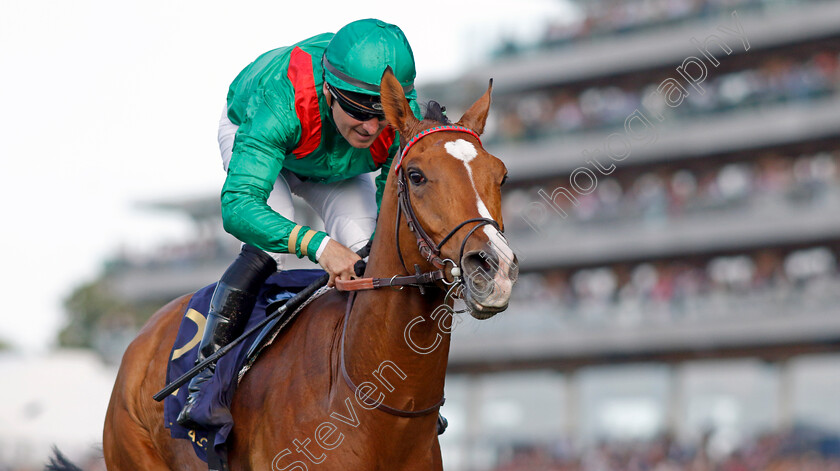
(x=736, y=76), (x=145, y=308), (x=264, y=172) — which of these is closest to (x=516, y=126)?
(x=736, y=76)

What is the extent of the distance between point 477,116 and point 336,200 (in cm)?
122

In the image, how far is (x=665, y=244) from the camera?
30188 millimetres

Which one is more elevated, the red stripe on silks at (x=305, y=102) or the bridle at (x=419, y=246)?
the red stripe on silks at (x=305, y=102)

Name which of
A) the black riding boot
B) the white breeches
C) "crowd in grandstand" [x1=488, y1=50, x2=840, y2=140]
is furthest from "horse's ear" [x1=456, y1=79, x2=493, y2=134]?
"crowd in grandstand" [x1=488, y1=50, x2=840, y2=140]

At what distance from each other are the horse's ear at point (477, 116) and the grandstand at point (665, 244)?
793 inches

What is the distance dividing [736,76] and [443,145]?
29268mm

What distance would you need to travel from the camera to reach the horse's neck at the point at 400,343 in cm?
428

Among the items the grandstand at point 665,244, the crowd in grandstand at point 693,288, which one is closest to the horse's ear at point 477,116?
the grandstand at point 665,244

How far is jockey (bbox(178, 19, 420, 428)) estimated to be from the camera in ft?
15.2

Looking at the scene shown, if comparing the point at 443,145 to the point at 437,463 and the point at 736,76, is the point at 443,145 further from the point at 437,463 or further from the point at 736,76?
the point at 736,76

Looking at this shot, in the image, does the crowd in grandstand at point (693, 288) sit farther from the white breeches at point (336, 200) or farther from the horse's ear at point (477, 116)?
the horse's ear at point (477, 116)

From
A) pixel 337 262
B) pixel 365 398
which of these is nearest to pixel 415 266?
pixel 337 262

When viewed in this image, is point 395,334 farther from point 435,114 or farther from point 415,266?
point 435,114

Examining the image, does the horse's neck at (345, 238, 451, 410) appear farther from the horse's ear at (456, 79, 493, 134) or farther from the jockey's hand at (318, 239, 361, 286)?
the horse's ear at (456, 79, 493, 134)
